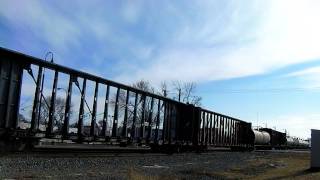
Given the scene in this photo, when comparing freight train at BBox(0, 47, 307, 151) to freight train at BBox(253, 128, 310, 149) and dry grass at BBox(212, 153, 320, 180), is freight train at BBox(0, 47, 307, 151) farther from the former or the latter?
freight train at BBox(253, 128, 310, 149)


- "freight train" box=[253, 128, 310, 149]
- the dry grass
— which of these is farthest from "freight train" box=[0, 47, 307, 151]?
"freight train" box=[253, 128, 310, 149]

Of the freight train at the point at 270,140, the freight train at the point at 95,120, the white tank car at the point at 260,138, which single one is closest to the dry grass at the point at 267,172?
the freight train at the point at 95,120

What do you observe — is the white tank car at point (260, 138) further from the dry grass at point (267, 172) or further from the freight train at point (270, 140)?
the dry grass at point (267, 172)

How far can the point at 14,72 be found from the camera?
16328 millimetres

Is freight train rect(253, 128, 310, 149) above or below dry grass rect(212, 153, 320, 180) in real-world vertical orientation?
above

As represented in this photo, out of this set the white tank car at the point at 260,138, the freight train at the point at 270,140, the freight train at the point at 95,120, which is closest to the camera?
the freight train at the point at 95,120

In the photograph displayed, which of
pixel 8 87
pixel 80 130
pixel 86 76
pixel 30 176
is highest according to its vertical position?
pixel 86 76

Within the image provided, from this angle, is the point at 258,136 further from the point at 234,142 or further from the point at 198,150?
the point at 198,150

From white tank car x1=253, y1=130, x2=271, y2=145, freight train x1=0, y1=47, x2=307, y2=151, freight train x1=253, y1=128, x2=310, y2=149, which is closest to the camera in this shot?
freight train x1=0, y1=47, x2=307, y2=151

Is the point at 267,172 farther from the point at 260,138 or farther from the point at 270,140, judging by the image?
the point at 270,140

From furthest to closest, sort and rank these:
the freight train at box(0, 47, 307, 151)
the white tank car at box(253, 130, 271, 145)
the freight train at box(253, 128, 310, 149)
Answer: the freight train at box(253, 128, 310, 149)
the white tank car at box(253, 130, 271, 145)
the freight train at box(0, 47, 307, 151)

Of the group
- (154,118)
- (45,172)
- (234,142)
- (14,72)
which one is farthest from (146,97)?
(234,142)

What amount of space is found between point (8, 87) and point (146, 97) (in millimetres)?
12062

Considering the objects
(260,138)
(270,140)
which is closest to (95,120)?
(260,138)
